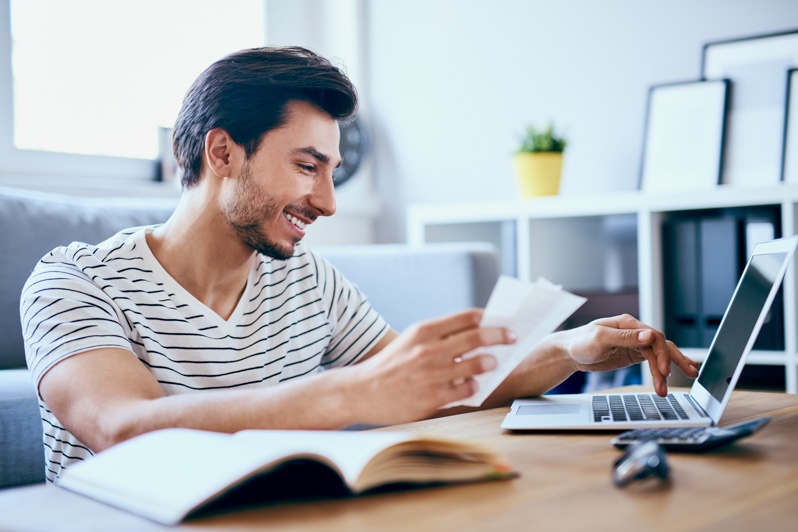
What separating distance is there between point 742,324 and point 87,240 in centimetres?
135

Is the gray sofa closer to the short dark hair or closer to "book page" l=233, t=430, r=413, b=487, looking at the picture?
the short dark hair

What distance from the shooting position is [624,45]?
278cm

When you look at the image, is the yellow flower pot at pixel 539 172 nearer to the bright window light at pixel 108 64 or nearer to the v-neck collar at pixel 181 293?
the bright window light at pixel 108 64

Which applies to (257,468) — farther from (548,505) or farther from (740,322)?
(740,322)

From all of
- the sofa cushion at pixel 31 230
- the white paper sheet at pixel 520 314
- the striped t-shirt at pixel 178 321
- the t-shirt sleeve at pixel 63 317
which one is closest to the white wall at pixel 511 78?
the sofa cushion at pixel 31 230

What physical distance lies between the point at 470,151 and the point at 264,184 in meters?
1.84

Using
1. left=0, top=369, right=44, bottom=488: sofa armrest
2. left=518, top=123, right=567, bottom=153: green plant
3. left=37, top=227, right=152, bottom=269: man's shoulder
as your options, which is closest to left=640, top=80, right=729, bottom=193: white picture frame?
left=518, top=123, right=567, bottom=153: green plant

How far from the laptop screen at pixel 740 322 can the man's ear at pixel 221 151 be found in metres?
0.79

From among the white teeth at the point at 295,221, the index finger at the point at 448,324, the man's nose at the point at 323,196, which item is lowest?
the index finger at the point at 448,324

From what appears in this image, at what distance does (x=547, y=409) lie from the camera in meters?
1.12

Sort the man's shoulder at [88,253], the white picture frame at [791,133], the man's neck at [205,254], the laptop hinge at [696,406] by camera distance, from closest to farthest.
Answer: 1. the laptop hinge at [696,406]
2. the man's shoulder at [88,253]
3. the man's neck at [205,254]
4. the white picture frame at [791,133]

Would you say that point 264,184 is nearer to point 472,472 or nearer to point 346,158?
point 472,472

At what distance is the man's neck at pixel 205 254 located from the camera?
4.29ft

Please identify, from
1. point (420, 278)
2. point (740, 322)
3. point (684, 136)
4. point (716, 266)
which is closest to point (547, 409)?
point (740, 322)
